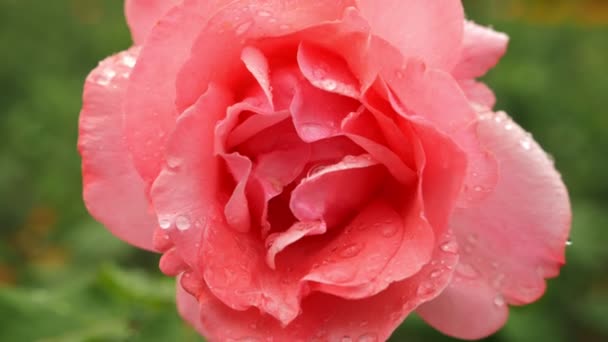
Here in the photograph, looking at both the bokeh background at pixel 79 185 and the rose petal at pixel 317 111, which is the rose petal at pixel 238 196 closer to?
the rose petal at pixel 317 111

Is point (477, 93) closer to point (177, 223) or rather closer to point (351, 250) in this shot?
point (351, 250)

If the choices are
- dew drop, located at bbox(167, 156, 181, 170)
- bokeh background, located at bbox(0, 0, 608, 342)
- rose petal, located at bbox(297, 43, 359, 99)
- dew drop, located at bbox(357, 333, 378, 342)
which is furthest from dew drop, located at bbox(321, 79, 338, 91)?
bokeh background, located at bbox(0, 0, 608, 342)

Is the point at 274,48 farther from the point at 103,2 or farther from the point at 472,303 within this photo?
the point at 103,2

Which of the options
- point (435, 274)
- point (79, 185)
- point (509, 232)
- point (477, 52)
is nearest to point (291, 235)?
point (435, 274)

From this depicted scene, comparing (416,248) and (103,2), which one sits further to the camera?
(103,2)

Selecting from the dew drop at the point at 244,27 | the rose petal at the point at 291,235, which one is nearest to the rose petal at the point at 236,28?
the dew drop at the point at 244,27

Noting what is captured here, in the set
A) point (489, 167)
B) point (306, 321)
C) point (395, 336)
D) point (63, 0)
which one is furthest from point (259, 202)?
point (63, 0)

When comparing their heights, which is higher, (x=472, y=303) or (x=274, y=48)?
(x=274, y=48)
